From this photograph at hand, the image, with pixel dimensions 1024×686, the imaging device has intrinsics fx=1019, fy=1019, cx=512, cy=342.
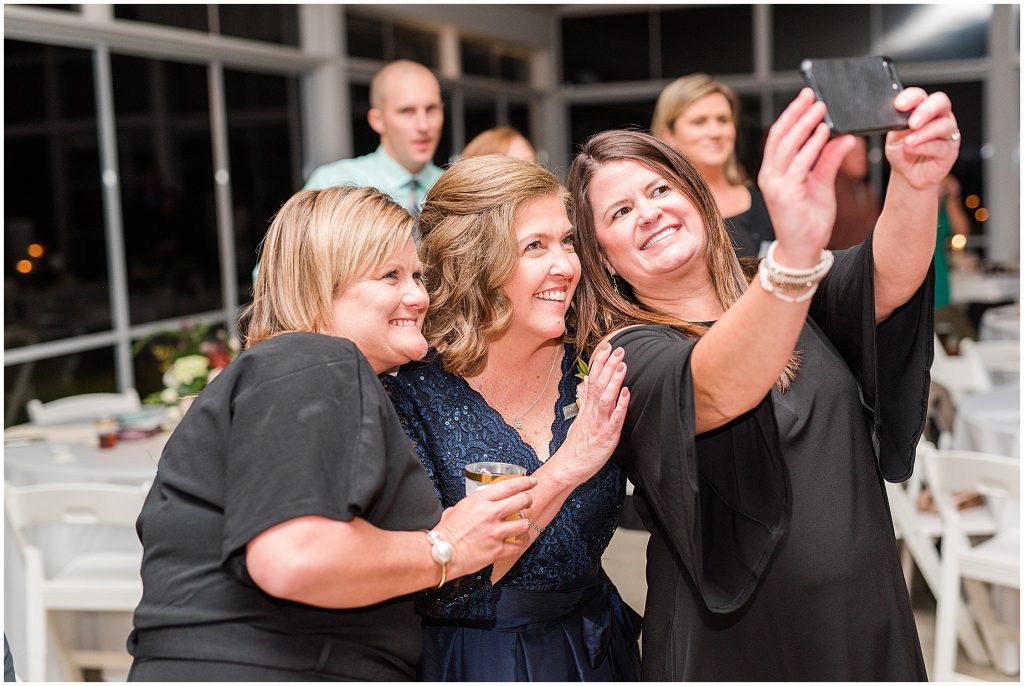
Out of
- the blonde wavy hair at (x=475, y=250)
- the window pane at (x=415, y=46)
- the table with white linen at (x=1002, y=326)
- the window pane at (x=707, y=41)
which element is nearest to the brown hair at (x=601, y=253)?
the blonde wavy hair at (x=475, y=250)

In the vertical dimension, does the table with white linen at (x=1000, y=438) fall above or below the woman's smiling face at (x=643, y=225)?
below

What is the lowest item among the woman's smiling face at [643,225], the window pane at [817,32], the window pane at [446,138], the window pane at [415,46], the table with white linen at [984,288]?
the table with white linen at [984,288]

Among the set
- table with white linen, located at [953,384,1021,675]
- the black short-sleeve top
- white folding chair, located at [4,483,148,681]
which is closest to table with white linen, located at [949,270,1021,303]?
table with white linen, located at [953,384,1021,675]

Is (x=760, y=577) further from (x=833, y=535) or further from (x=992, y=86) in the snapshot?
(x=992, y=86)

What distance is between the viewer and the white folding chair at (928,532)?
3.46 metres

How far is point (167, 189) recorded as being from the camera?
22.8 ft

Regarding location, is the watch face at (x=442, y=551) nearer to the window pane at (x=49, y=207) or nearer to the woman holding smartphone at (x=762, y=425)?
the woman holding smartphone at (x=762, y=425)

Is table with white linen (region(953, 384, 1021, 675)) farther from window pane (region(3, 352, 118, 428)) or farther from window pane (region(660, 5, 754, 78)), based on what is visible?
window pane (region(660, 5, 754, 78))

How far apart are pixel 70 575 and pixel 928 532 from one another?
9.58ft

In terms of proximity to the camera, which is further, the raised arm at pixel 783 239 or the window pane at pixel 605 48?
the window pane at pixel 605 48

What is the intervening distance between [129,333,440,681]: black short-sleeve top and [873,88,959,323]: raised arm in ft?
2.45

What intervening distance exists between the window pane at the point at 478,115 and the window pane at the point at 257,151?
112 inches

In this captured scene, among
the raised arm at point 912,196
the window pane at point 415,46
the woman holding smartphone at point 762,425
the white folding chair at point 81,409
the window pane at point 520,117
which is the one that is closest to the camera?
the raised arm at point 912,196

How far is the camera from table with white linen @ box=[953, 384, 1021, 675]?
3.35 metres
